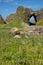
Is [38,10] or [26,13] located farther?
[38,10]

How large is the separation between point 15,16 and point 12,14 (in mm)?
3075

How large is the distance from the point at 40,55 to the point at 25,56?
1.04 metres

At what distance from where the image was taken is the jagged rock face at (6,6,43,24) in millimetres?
80062

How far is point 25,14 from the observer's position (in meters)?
81.8

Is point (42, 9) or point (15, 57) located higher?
point (15, 57)

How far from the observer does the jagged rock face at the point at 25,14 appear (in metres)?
80.1

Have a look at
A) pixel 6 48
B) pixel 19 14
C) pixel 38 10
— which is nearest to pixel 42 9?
pixel 38 10

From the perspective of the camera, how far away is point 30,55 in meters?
13.4

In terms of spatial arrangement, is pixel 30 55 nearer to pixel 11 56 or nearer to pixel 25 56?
pixel 25 56

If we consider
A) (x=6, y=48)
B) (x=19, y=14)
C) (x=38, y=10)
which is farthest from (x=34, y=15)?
(x=6, y=48)

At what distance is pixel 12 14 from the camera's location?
8275cm

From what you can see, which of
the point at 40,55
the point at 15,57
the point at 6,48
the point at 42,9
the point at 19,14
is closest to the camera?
the point at 15,57

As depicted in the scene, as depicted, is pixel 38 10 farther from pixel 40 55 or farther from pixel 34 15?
pixel 40 55

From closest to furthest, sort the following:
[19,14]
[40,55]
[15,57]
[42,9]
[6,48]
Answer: [15,57]
[40,55]
[6,48]
[19,14]
[42,9]
